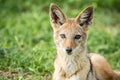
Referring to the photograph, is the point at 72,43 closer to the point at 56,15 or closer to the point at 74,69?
the point at 74,69

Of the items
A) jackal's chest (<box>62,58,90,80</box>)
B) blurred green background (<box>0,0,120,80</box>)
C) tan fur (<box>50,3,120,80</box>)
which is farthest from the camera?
blurred green background (<box>0,0,120,80</box>)

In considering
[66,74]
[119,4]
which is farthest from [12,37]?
[119,4]

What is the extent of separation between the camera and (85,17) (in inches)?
353

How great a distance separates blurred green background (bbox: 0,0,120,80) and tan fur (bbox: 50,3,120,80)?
3.76 ft

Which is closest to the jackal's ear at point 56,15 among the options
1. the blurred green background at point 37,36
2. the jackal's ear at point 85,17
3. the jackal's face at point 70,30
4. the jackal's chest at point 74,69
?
the jackal's face at point 70,30

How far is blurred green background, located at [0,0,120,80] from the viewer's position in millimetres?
10288

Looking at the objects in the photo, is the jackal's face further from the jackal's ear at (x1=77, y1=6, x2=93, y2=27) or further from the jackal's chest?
the jackal's chest

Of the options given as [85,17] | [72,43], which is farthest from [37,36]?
[72,43]

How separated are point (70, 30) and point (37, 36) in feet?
16.0

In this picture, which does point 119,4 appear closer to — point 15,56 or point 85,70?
point 15,56

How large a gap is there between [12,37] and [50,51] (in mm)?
2052

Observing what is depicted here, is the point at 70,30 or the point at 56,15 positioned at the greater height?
the point at 56,15

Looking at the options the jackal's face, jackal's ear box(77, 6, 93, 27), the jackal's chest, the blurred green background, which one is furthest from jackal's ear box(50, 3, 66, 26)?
the blurred green background

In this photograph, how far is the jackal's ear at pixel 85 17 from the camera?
8.94 m
